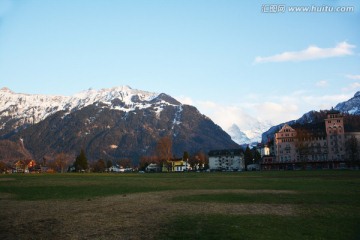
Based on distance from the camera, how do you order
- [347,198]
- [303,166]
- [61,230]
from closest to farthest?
[61,230], [347,198], [303,166]

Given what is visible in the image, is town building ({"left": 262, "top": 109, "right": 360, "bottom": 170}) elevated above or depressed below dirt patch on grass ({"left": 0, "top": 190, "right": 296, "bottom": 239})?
above

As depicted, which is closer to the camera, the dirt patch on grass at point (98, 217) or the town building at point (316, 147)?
the dirt patch on grass at point (98, 217)

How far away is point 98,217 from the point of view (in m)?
22.9

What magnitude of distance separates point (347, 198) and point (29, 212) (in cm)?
2560

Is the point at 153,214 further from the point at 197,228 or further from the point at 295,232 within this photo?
the point at 295,232

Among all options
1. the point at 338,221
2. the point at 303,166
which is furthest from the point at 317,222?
the point at 303,166

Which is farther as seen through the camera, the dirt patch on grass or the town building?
the town building

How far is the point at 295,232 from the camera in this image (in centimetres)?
1764

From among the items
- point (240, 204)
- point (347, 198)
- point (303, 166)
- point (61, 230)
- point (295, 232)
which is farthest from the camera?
point (303, 166)

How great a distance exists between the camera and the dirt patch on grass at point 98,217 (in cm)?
1783

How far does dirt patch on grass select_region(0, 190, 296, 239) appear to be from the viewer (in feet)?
Answer: 58.5

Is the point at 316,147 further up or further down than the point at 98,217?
further up

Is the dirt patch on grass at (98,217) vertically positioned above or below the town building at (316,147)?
below

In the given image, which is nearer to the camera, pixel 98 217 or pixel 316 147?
pixel 98 217
